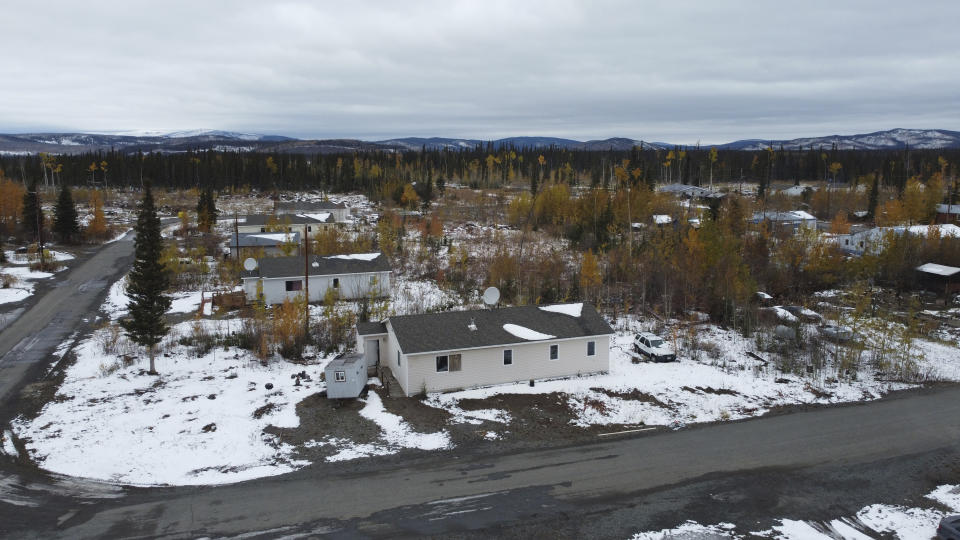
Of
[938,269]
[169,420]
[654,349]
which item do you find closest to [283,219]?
[169,420]

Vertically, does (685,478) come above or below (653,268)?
below

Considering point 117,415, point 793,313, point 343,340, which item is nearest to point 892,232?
point 793,313

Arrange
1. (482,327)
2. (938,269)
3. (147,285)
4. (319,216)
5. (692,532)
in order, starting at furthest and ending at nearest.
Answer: (319,216) → (938,269) → (482,327) → (147,285) → (692,532)

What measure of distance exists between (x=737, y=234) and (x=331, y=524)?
154ft

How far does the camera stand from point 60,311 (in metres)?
35.0

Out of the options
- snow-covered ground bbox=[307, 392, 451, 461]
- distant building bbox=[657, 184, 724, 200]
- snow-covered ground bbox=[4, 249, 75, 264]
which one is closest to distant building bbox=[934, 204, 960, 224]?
distant building bbox=[657, 184, 724, 200]

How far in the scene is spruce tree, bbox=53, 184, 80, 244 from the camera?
59.0 meters

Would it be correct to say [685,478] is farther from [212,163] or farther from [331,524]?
[212,163]

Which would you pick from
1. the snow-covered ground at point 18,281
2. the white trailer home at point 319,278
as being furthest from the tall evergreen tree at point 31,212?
the white trailer home at point 319,278

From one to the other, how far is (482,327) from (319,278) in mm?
17873

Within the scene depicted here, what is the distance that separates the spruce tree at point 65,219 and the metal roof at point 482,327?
5228cm

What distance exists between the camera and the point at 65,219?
59.3 m

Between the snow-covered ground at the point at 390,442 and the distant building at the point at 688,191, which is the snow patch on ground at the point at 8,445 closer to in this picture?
the snow-covered ground at the point at 390,442

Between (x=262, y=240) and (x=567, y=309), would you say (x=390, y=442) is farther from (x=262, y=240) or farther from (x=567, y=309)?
(x=262, y=240)
